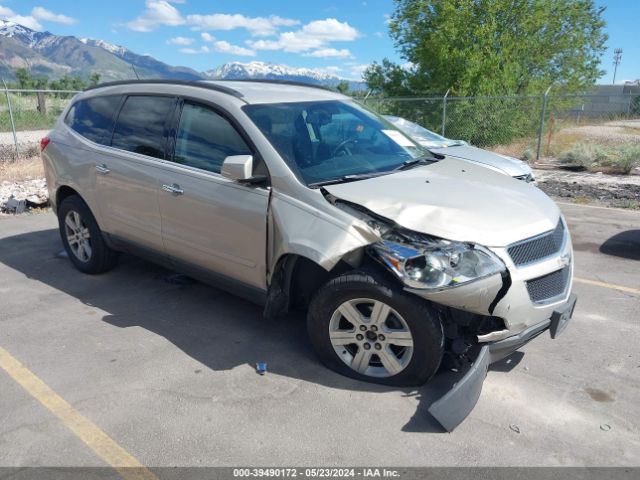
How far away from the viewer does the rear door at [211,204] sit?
3684mm

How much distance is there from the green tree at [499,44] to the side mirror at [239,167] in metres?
16.6

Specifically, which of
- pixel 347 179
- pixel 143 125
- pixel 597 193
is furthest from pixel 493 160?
pixel 143 125

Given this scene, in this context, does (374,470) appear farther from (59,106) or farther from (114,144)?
(59,106)

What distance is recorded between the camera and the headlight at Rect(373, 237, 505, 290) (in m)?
2.95

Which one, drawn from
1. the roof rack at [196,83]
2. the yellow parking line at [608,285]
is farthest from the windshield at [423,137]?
the roof rack at [196,83]

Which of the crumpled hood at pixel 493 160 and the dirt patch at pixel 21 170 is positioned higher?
the crumpled hood at pixel 493 160

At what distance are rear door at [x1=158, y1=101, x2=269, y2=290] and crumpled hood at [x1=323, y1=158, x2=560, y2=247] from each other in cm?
66

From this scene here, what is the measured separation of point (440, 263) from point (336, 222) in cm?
66

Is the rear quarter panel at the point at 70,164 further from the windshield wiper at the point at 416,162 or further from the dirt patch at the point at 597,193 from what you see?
the dirt patch at the point at 597,193

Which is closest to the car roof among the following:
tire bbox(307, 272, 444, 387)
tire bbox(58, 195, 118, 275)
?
tire bbox(58, 195, 118, 275)

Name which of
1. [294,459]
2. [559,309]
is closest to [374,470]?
[294,459]

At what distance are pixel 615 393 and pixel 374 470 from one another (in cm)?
171

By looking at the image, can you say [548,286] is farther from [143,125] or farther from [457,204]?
[143,125]

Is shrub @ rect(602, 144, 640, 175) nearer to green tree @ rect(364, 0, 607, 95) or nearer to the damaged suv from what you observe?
green tree @ rect(364, 0, 607, 95)
